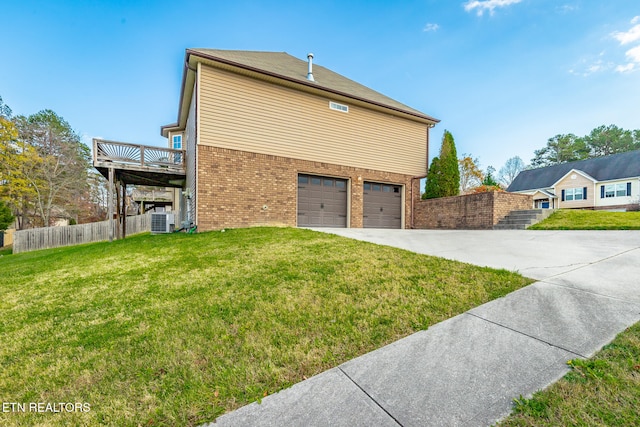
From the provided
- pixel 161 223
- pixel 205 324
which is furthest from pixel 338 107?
pixel 205 324

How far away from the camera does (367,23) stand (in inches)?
450

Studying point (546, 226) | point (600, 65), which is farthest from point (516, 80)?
point (546, 226)

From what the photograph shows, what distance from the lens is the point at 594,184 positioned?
21234mm

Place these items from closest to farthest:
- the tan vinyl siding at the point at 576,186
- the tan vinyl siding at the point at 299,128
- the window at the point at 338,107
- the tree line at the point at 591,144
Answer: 1. the tan vinyl siding at the point at 299,128
2. the window at the point at 338,107
3. the tan vinyl siding at the point at 576,186
4. the tree line at the point at 591,144

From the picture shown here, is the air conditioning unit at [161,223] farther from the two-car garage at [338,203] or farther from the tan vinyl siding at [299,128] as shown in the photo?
the two-car garage at [338,203]

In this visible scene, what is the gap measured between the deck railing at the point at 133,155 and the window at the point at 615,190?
30040 millimetres

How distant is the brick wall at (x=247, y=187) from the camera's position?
8.40 m

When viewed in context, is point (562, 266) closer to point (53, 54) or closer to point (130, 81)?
point (130, 81)

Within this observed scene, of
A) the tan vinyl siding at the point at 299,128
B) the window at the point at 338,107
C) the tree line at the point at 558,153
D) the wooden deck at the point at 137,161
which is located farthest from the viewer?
the tree line at the point at 558,153

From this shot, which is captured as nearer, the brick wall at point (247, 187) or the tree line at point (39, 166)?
the brick wall at point (247, 187)

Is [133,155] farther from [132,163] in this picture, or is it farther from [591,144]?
[591,144]

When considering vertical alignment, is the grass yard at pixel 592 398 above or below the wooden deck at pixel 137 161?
below

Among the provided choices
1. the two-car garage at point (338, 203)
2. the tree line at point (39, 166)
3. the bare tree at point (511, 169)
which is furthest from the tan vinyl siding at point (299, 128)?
the bare tree at point (511, 169)

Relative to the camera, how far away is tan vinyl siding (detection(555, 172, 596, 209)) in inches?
843
